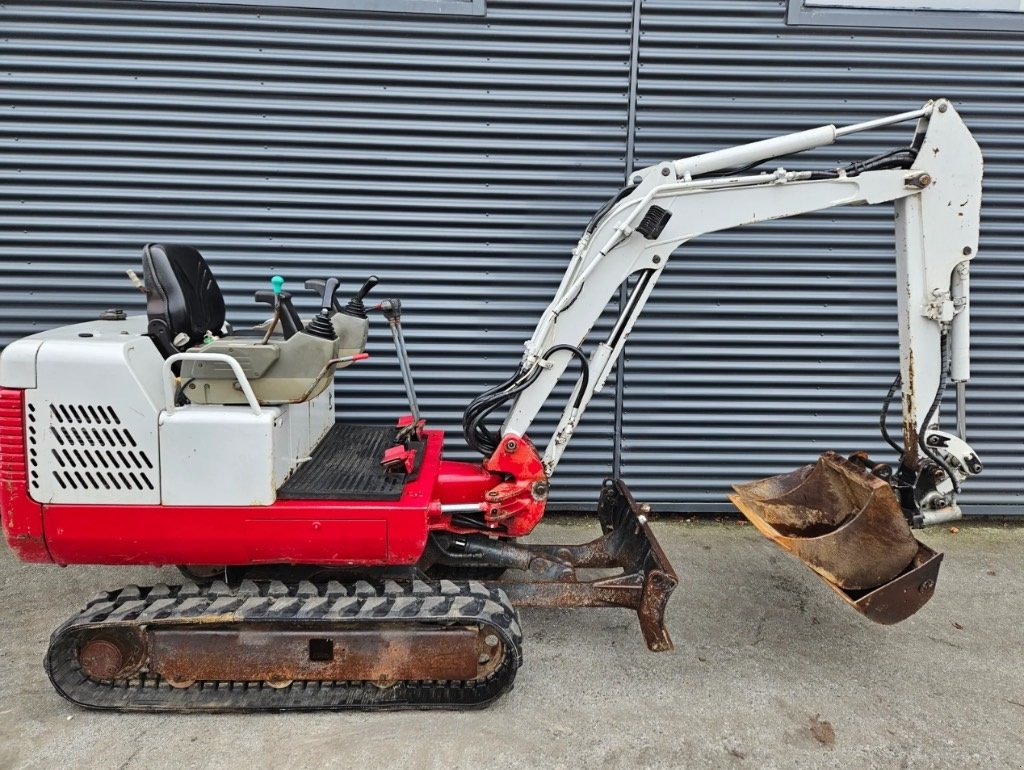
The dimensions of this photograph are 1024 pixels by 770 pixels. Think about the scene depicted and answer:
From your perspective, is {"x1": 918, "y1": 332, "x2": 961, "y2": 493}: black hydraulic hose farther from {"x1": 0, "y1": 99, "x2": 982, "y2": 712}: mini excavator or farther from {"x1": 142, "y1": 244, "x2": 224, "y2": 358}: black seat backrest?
{"x1": 142, "y1": 244, "x2": 224, "y2": 358}: black seat backrest

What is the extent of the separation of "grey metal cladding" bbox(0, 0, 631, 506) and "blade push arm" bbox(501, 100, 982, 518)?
141 cm

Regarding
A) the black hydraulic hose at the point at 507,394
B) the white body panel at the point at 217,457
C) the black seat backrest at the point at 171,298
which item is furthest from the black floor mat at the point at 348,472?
the black seat backrest at the point at 171,298

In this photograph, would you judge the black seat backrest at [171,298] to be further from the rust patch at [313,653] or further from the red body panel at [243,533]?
the rust patch at [313,653]

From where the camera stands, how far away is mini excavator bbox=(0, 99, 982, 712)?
270 cm

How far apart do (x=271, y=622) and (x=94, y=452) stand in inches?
40.6

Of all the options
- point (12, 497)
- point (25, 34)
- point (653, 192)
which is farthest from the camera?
point (25, 34)

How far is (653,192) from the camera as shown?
3.08 metres

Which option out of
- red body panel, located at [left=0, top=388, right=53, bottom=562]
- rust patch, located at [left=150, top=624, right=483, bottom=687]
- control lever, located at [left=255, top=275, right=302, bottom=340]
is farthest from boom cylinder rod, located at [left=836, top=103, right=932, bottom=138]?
red body panel, located at [left=0, top=388, right=53, bottom=562]

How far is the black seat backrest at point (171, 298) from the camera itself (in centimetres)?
305

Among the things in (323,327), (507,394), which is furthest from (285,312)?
(507,394)

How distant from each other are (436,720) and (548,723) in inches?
18.6

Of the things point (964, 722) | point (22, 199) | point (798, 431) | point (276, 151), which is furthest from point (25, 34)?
point (964, 722)

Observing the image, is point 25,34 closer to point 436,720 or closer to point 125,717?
point 125,717

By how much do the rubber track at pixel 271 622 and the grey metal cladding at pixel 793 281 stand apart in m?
2.40
